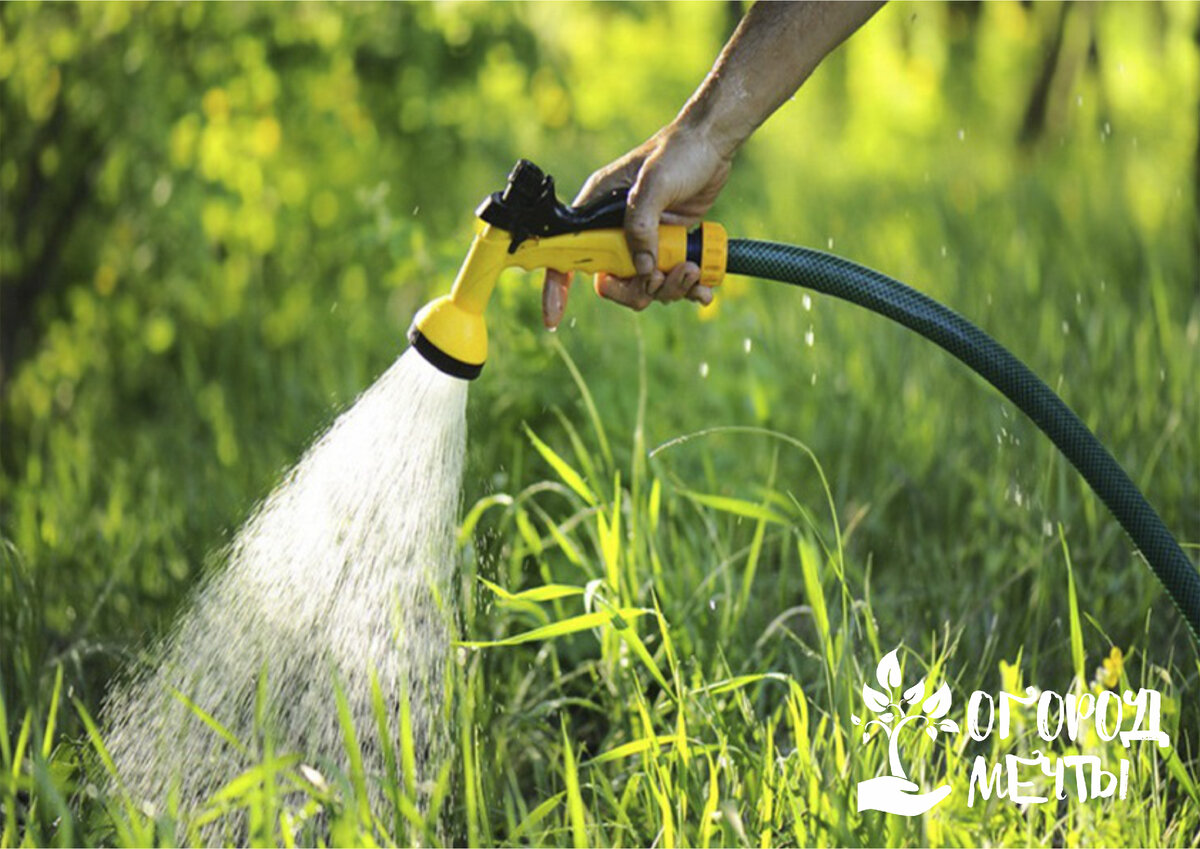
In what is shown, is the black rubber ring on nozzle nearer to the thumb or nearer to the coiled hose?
the thumb

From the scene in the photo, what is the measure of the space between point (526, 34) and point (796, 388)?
4.03ft

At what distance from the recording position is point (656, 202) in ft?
6.21

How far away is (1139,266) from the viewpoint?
4.22 meters

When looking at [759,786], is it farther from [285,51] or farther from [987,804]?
[285,51]

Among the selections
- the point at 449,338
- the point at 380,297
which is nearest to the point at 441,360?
the point at 449,338

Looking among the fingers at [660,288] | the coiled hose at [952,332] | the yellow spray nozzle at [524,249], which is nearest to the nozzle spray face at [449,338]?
the yellow spray nozzle at [524,249]

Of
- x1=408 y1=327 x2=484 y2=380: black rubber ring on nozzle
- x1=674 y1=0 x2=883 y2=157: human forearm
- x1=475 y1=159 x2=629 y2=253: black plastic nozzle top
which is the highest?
x1=674 y1=0 x2=883 y2=157: human forearm

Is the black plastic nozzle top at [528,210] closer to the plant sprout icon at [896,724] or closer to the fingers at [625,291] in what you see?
the fingers at [625,291]

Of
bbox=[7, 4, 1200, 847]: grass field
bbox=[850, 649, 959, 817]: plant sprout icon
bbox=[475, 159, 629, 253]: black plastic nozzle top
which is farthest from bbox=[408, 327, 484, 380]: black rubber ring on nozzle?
bbox=[850, 649, 959, 817]: plant sprout icon

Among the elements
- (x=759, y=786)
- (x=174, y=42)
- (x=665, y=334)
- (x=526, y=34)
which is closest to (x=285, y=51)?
(x=174, y=42)

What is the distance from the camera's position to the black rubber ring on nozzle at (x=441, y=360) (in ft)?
5.99

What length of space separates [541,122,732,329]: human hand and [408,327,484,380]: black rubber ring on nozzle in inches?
9.2

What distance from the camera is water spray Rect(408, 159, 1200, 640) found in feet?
6.00

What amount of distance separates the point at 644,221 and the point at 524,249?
0.14 meters
